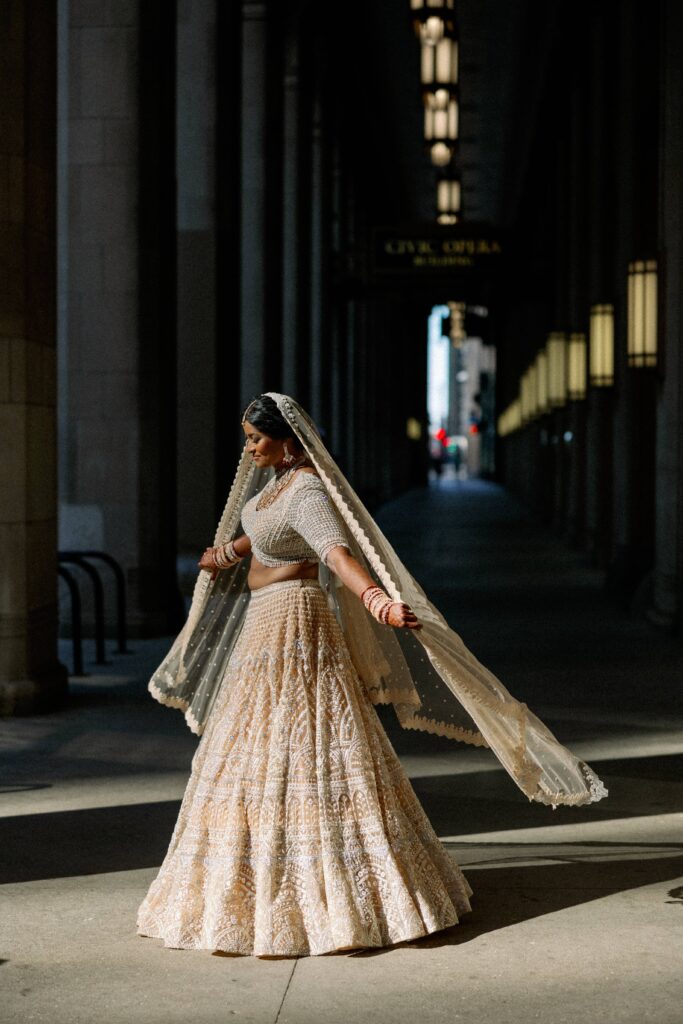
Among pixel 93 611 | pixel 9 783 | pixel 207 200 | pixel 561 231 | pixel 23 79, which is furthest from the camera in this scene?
pixel 561 231

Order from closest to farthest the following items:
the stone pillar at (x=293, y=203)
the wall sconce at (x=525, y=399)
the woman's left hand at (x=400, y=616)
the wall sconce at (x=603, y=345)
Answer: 1. the woman's left hand at (x=400, y=616)
2. the wall sconce at (x=603, y=345)
3. the stone pillar at (x=293, y=203)
4. the wall sconce at (x=525, y=399)

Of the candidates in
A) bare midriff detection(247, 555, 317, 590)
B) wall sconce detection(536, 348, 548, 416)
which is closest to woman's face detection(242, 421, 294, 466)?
bare midriff detection(247, 555, 317, 590)

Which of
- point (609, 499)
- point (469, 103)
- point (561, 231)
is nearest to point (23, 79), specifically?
point (609, 499)

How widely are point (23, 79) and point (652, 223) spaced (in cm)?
1072

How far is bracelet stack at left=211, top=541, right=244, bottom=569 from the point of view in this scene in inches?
239

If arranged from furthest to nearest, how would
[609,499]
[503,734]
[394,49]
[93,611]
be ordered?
[394,49] < [609,499] < [93,611] < [503,734]

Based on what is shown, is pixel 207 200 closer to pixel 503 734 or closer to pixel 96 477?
pixel 96 477

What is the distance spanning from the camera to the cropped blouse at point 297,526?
→ 5441 mm

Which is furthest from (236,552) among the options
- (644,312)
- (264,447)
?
(644,312)

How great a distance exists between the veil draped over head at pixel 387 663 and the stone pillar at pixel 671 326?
952 cm

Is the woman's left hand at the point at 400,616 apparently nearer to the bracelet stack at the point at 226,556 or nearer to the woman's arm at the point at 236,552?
the woman's arm at the point at 236,552

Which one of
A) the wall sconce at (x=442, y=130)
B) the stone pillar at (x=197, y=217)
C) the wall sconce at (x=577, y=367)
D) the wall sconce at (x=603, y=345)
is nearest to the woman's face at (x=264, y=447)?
the stone pillar at (x=197, y=217)

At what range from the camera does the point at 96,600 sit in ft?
44.2

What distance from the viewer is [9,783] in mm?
8297
